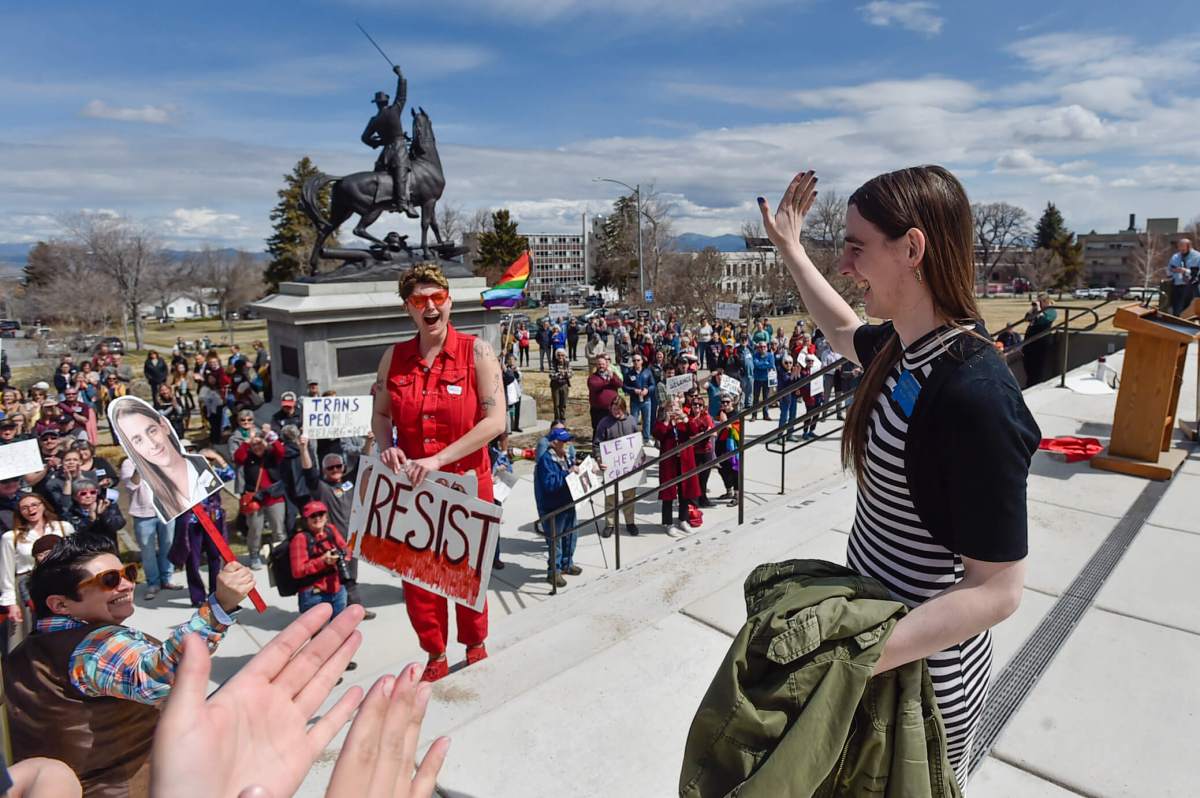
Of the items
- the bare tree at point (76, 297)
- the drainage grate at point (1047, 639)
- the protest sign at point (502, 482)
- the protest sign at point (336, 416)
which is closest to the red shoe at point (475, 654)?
the drainage grate at point (1047, 639)

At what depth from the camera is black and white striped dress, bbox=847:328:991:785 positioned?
4.83 feet

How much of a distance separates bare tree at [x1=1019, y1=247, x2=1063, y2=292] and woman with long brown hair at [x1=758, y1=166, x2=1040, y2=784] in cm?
8088

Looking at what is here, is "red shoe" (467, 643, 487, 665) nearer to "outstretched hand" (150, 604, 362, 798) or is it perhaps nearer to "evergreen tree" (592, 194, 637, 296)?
"outstretched hand" (150, 604, 362, 798)

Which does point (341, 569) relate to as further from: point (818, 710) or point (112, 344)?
point (112, 344)

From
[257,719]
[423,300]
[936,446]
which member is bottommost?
[257,719]

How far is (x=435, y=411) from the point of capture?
12.2 feet

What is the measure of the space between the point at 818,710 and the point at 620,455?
24.3 ft

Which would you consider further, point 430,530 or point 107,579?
point 430,530

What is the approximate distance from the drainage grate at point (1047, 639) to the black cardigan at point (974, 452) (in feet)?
5.29

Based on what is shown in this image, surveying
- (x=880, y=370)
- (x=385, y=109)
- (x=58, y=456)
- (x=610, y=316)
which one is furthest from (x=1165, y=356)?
(x=610, y=316)

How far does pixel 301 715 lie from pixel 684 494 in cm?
804

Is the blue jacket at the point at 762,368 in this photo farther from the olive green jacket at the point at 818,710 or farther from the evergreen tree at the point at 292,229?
the evergreen tree at the point at 292,229

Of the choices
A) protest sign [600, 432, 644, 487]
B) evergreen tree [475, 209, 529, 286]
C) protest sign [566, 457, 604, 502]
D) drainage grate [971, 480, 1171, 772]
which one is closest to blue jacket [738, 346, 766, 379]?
protest sign [600, 432, 644, 487]

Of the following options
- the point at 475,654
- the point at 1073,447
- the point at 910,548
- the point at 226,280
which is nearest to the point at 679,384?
the point at 1073,447
